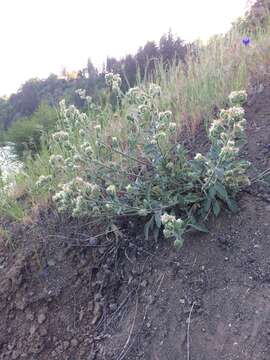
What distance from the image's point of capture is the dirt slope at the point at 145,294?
1789mm

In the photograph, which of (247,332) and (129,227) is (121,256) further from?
(247,332)

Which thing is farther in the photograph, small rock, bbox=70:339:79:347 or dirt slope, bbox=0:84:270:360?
small rock, bbox=70:339:79:347

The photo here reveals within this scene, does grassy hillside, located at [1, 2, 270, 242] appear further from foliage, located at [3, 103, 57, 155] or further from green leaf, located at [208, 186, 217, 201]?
foliage, located at [3, 103, 57, 155]

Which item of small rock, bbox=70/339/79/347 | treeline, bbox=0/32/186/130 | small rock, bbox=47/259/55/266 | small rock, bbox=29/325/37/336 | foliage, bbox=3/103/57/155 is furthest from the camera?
treeline, bbox=0/32/186/130

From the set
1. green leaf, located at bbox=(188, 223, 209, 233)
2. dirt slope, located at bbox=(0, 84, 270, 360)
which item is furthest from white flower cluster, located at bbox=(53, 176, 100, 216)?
green leaf, located at bbox=(188, 223, 209, 233)

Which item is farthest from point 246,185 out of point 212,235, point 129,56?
point 129,56

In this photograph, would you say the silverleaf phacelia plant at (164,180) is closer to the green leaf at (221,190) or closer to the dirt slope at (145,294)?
the green leaf at (221,190)

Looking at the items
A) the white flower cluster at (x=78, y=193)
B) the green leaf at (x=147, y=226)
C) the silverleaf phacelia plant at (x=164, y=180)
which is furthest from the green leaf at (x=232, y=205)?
the white flower cluster at (x=78, y=193)

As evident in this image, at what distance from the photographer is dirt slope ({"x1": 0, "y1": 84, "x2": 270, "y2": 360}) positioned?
1.79 meters

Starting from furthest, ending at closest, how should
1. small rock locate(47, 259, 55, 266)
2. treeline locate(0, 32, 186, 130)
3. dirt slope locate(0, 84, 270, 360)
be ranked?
treeline locate(0, 32, 186, 130)
small rock locate(47, 259, 55, 266)
dirt slope locate(0, 84, 270, 360)

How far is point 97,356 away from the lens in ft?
6.39

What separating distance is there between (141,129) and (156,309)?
1125mm

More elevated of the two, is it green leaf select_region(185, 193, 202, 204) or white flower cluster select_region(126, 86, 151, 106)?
white flower cluster select_region(126, 86, 151, 106)

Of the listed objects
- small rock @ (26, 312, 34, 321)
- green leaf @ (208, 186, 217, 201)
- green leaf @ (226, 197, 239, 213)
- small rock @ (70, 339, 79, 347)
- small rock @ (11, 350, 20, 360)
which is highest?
green leaf @ (208, 186, 217, 201)
